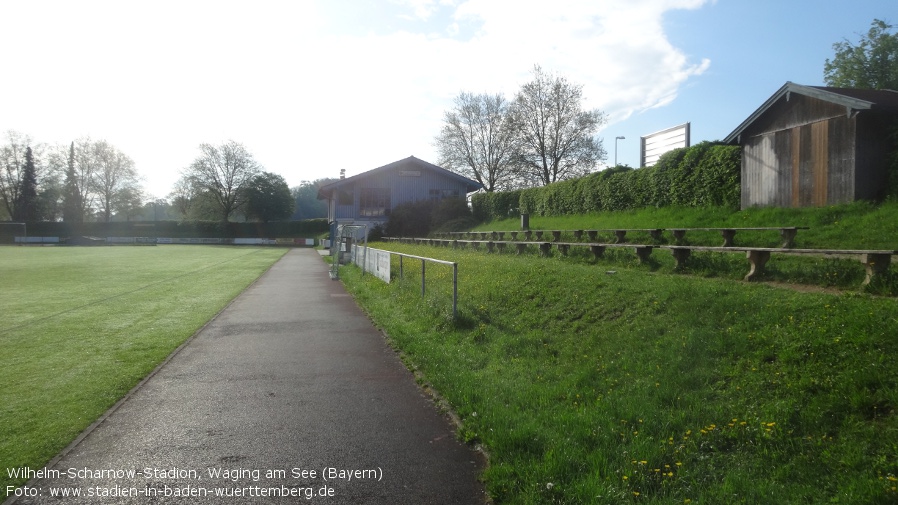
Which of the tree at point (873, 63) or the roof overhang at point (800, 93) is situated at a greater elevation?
the tree at point (873, 63)

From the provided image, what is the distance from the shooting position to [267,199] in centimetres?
8112

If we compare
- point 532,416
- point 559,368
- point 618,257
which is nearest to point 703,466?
point 532,416

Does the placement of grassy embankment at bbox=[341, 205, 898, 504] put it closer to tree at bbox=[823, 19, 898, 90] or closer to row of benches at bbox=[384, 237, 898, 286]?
row of benches at bbox=[384, 237, 898, 286]

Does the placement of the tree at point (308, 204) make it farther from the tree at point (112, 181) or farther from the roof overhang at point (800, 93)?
the roof overhang at point (800, 93)

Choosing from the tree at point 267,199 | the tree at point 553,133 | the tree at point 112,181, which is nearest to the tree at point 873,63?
the tree at point 553,133

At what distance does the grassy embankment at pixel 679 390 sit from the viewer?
3.85 m

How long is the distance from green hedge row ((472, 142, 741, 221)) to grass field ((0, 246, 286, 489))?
13417 millimetres

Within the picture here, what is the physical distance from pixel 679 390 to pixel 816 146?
11.9 m

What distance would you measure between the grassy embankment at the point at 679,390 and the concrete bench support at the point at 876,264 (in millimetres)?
684

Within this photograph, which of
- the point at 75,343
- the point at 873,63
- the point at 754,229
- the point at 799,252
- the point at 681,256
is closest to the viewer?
the point at 799,252

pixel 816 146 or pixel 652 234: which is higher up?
pixel 816 146

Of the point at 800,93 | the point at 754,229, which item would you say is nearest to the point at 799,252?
the point at 754,229

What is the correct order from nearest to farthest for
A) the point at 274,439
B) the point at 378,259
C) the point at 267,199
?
the point at 274,439 → the point at 378,259 → the point at 267,199

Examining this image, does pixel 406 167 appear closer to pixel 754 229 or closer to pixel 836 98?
pixel 836 98
